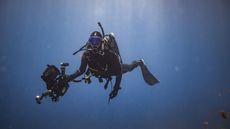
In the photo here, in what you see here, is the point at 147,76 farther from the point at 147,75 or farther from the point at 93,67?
the point at 93,67

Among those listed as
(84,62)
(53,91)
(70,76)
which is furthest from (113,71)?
(53,91)

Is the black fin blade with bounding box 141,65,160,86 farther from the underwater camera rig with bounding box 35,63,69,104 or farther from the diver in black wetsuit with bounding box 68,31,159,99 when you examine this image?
the underwater camera rig with bounding box 35,63,69,104

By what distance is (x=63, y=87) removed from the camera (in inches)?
252

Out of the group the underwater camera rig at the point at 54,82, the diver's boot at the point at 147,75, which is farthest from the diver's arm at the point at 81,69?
the diver's boot at the point at 147,75

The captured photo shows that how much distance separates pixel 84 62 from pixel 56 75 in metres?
0.85

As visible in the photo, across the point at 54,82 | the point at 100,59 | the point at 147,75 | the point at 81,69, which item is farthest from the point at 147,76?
the point at 54,82

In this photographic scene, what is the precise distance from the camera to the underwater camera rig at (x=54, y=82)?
19.6 ft

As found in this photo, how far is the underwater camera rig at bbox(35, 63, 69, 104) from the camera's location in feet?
19.6

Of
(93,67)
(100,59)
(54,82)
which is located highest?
(100,59)

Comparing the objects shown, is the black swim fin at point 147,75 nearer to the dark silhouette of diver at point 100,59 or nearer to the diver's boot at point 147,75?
the diver's boot at point 147,75

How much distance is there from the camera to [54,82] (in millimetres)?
6152

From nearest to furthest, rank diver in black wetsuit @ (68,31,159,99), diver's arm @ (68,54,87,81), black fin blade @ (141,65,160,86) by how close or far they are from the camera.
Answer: diver in black wetsuit @ (68,31,159,99), diver's arm @ (68,54,87,81), black fin blade @ (141,65,160,86)

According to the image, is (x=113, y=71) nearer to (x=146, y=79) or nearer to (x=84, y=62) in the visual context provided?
(x=84, y=62)

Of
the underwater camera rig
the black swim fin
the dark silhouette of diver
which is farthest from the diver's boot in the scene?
the underwater camera rig
